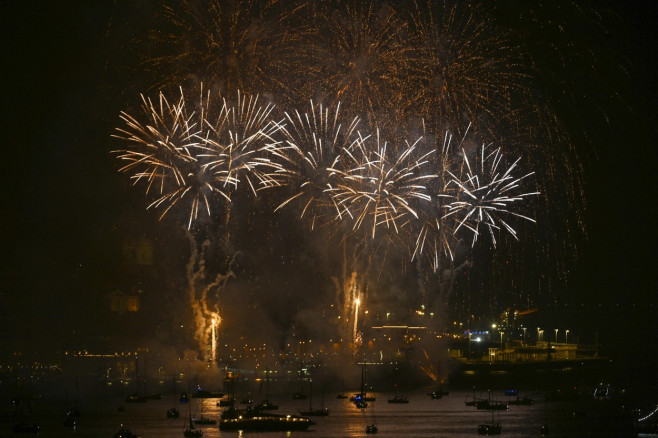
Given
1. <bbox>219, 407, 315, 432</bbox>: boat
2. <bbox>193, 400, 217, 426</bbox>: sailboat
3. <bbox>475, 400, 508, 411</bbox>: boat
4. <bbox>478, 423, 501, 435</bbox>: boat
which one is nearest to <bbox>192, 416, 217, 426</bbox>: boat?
<bbox>193, 400, 217, 426</bbox>: sailboat

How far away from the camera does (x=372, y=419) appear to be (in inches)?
2537

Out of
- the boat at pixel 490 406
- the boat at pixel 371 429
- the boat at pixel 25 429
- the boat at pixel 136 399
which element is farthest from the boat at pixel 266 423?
the boat at pixel 136 399

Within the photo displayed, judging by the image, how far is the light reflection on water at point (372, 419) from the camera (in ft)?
190

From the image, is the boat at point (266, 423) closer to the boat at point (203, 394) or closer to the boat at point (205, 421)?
the boat at point (205, 421)

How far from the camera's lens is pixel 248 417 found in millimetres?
61094

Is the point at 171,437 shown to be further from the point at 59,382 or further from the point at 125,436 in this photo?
the point at 59,382

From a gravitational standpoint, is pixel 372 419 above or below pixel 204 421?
below

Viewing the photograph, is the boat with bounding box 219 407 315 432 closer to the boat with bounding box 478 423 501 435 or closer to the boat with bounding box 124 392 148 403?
the boat with bounding box 478 423 501 435

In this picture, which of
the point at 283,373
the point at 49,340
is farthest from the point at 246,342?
the point at 49,340

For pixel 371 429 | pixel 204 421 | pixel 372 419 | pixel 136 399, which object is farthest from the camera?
pixel 136 399

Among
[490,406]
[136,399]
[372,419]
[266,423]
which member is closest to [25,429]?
[266,423]

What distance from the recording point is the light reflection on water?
57.9 metres

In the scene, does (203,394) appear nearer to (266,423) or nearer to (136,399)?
(136,399)

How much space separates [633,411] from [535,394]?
1022 inches
